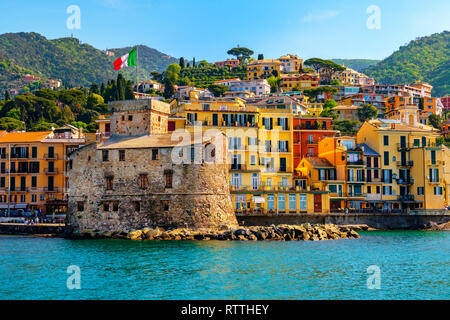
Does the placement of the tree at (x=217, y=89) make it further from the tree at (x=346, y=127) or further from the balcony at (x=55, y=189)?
the balcony at (x=55, y=189)

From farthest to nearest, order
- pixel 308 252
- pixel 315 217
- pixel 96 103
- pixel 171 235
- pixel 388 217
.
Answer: pixel 96 103 < pixel 388 217 < pixel 315 217 < pixel 171 235 < pixel 308 252

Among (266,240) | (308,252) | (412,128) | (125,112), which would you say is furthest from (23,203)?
(412,128)

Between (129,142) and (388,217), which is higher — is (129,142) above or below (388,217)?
above

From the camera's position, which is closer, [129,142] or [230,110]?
[129,142]

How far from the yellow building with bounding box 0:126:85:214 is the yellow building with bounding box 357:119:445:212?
114ft

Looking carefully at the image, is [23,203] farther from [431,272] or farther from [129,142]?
[431,272]

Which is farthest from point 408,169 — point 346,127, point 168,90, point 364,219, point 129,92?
point 168,90

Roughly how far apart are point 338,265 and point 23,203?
41.7 meters

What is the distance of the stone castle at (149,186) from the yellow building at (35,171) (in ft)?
52.9

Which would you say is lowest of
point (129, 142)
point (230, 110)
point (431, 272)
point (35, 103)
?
point (431, 272)

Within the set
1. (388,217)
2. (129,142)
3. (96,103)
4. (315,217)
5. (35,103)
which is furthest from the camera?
(96,103)

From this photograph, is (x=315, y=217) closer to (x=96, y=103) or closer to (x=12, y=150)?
(x=12, y=150)

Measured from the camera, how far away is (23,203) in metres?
62.7

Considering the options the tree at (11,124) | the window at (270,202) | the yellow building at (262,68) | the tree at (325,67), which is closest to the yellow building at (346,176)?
the window at (270,202)
